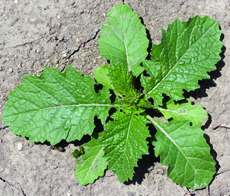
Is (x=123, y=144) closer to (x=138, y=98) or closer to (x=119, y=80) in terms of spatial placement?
(x=138, y=98)

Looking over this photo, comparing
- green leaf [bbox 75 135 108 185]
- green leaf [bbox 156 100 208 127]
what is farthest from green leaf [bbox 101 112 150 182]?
green leaf [bbox 156 100 208 127]

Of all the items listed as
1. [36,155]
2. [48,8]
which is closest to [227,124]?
[36,155]

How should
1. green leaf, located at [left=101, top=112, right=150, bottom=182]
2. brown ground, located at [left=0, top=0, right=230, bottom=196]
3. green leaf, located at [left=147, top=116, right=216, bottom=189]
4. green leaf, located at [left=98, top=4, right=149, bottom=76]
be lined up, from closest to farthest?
green leaf, located at [left=101, top=112, right=150, bottom=182] → green leaf, located at [left=147, top=116, right=216, bottom=189] → green leaf, located at [left=98, top=4, right=149, bottom=76] → brown ground, located at [left=0, top=0, right=230, bottom=196]

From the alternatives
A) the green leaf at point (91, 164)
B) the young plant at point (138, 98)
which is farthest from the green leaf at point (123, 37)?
the green leaf at point (91, 164)

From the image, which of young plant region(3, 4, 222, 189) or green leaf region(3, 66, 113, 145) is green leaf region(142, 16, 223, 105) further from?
green leaf region(3, 66, 113, 145)

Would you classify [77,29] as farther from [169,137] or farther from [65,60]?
[169,137]

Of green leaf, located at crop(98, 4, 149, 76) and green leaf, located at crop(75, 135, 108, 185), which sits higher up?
green leaf, located at crop(98, 4, 149, 76)

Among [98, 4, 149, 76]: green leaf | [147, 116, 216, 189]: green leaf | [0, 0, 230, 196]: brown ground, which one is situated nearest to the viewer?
[147, 116, 216, 189]: green leaf
